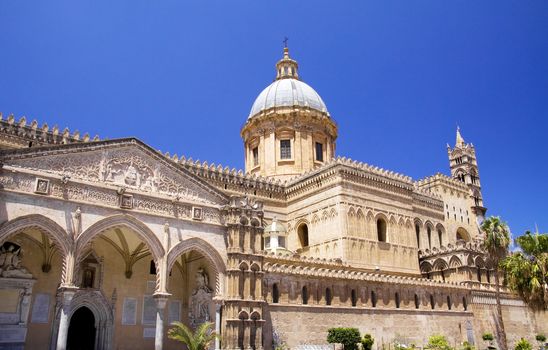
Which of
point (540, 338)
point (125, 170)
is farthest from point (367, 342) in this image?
point (540, 338)

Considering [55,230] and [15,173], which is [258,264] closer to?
[55,230]

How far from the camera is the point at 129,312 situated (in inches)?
976

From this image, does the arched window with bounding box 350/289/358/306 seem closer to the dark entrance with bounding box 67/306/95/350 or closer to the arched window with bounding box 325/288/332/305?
the arched window with bounding box 325/288/332/305

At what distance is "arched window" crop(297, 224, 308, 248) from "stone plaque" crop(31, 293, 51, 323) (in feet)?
63.4

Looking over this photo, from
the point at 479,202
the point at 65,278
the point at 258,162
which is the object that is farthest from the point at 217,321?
the point at 479,202

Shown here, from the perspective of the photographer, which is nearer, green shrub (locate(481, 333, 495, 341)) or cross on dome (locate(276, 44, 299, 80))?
green shrub (locate(481, 333, 495, 341))

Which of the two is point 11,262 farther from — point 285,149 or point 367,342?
point 285,149

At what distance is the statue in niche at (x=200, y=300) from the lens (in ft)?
82.3

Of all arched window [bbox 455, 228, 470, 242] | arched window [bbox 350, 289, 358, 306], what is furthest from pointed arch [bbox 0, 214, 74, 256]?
arched window [bbox 455, 228, 470, 242]

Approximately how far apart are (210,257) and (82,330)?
689 centimetres

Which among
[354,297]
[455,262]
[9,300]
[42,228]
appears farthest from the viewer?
[455,262]

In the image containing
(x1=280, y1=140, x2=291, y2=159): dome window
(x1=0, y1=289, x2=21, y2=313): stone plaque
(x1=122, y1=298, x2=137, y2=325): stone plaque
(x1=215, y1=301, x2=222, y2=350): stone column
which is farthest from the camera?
(x1=280, y1=140, x2=291, y2=159): dome window

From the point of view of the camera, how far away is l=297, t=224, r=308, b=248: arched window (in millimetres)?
37969

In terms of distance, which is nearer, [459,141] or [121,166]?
[121,166]
